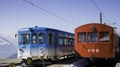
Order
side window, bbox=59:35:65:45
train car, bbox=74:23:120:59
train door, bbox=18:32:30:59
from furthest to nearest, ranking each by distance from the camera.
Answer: side window, bbox=59:35:65:45 < train door, bbox=18:32:30:59 < train car, bbox=74:23:120:59

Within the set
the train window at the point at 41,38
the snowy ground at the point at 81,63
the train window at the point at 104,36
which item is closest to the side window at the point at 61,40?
the snowy ground at the point at 81,63

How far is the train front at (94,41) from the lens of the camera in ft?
73.6

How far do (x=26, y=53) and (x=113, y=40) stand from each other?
658cm

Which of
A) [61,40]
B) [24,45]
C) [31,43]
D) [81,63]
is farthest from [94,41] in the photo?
[24,45]

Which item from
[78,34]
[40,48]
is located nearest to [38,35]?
[40,48]

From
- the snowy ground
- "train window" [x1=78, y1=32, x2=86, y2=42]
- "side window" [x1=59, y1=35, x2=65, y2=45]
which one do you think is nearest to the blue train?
"side window" [x1=59, y1=35, x2=65, y2=45]

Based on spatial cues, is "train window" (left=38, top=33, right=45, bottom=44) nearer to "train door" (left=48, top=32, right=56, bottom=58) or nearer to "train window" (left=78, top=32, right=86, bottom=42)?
"train door" (left=48, top=32, right=56, bottom=58)

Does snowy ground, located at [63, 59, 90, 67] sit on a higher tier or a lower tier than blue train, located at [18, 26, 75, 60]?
lower

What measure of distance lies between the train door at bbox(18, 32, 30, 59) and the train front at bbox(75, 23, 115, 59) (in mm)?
3716

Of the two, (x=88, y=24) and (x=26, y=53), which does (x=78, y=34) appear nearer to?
(x=88, y=24)

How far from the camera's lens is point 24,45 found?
24.0m

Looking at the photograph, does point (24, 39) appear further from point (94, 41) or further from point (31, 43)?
point (94, 41)

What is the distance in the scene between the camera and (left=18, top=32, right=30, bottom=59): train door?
23859 millimetres

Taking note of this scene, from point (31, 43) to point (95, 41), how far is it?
4.89 meters
